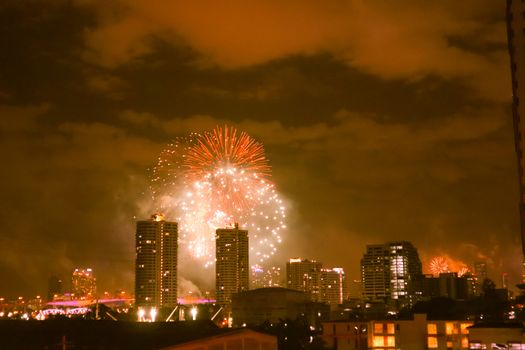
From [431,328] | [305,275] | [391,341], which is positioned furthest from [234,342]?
[305,275]

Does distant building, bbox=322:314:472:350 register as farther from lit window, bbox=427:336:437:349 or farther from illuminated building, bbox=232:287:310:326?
illuminated building, bbox=232:287:310:326

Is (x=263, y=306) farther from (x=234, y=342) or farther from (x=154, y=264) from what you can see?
(x=234, y=342)

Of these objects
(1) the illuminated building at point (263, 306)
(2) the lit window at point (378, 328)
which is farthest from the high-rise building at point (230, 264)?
(2) the lit window at point (378, 328)

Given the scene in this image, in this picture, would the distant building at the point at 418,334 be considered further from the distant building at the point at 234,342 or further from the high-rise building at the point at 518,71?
the distant building at the point at 234,342

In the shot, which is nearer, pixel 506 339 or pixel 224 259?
pixel 506 339

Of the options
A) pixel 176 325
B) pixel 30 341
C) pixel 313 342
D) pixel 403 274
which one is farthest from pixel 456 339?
pixel 403 274

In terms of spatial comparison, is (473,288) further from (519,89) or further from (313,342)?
(519,89)
